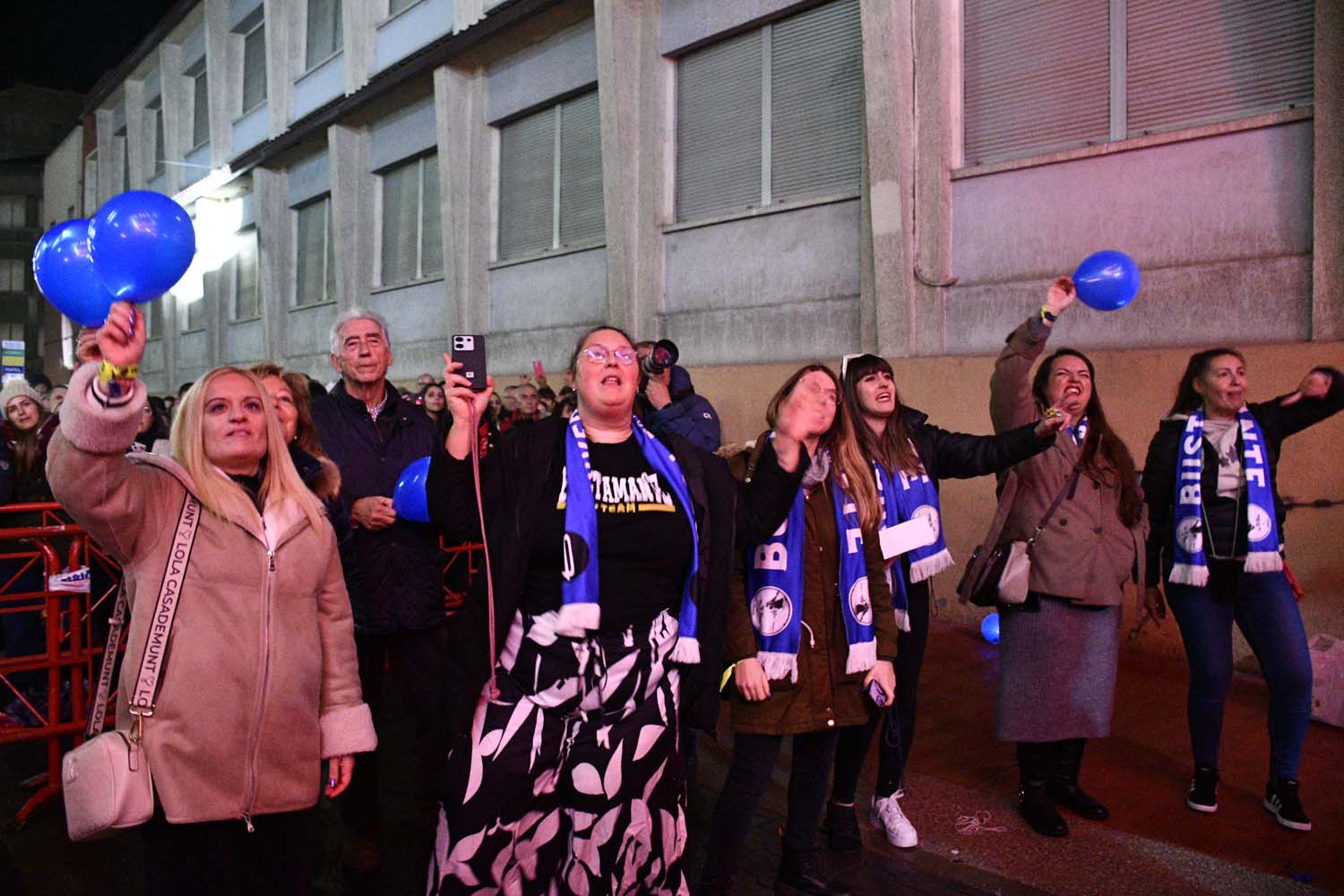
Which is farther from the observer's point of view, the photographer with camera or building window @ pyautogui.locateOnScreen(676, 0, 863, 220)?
building window @ pyautogui.locateOnScreen(676, 0, 863, 220)

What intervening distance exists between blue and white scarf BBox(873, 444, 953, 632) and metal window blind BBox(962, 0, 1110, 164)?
5.12m

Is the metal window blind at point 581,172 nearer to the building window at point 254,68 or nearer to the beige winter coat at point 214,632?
the beige winter coat at point 214,632

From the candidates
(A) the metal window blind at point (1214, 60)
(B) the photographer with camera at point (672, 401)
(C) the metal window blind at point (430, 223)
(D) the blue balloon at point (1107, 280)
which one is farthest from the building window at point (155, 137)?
(D) the blue balloon at point (1107, 280)

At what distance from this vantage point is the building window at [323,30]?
18812mm

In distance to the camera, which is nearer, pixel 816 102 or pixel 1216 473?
pixel 1216 473

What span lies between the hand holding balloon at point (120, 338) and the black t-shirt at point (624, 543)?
110 centimetres

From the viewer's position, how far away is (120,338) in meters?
2.28

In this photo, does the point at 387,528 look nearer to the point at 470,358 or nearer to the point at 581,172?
the point at 470,358

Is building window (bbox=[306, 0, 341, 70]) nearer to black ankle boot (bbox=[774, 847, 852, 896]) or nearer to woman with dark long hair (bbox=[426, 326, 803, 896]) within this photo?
woman with dark long hair (bbox=[426, 326, 803, 896])

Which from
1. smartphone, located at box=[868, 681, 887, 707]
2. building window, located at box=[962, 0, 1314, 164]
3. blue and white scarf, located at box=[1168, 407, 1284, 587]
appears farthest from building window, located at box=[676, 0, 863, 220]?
smartphone, located at box=[868, 681, 887, 707]

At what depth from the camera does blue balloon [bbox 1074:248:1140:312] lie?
4562 mm

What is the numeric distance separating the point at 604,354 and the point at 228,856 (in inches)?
66.1

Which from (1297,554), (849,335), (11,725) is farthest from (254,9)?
(1297,554)

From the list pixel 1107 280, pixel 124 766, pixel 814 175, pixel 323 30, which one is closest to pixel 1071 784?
pixel 1107 280
